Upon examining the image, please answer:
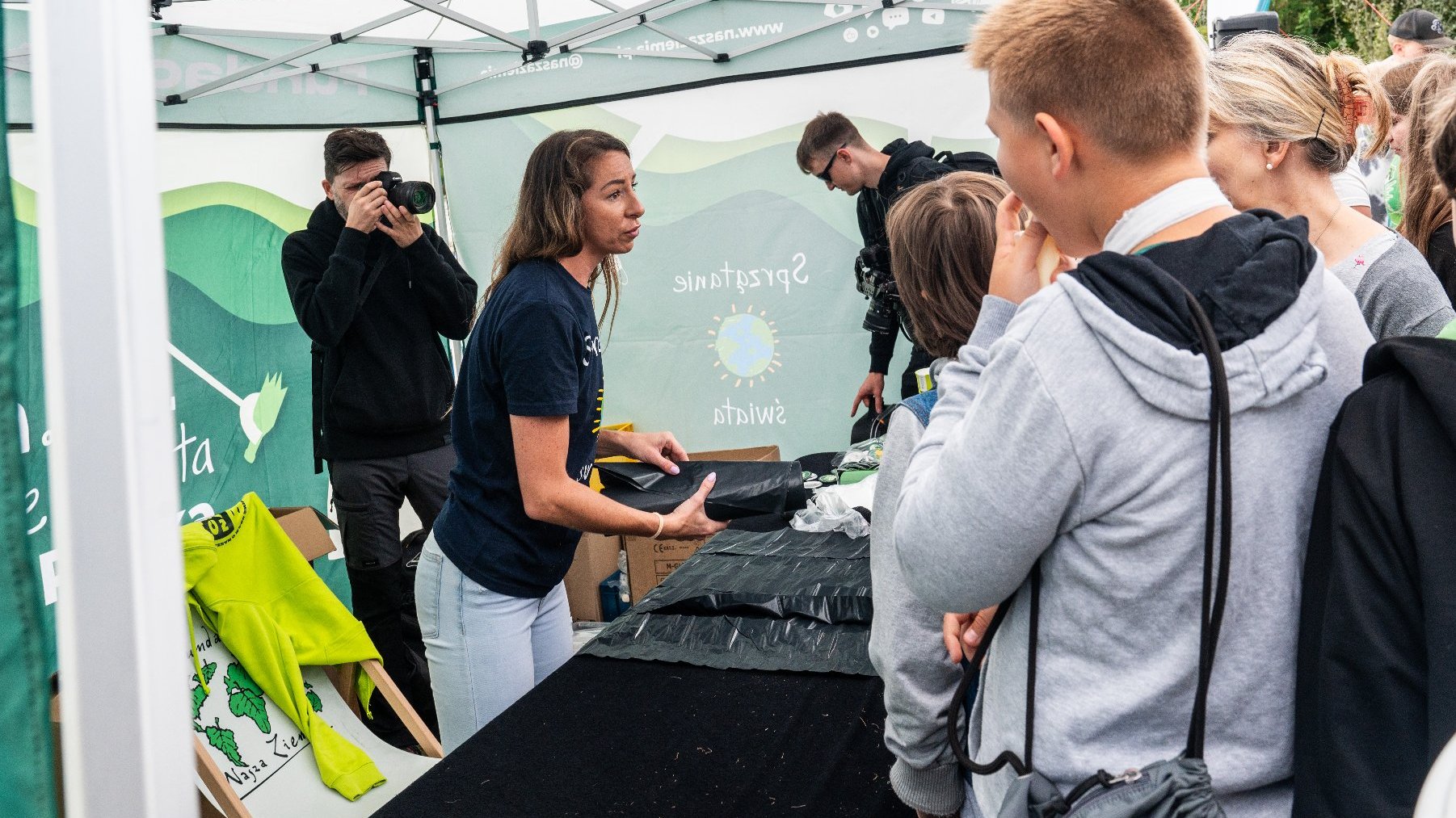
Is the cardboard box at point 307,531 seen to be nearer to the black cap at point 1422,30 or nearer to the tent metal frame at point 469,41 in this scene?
the tent metal frame at point 469,41

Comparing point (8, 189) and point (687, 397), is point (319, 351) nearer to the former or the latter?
point (687, 397)

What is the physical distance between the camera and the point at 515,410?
1.77 m

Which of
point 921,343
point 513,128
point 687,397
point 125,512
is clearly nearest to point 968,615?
point 921,343

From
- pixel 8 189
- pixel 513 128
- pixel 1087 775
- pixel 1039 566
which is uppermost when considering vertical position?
pixel 513 128

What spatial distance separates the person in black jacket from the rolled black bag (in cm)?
108

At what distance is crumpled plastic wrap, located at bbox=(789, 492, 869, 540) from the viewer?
8.45 feet

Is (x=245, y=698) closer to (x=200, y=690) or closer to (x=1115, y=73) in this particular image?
(x=200, y=690)

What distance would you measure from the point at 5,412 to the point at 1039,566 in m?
0.69

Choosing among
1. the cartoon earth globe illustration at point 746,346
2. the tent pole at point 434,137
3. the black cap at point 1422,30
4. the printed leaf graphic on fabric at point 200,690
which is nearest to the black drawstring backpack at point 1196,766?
the printed leaf graphic on fabric at point 200,690

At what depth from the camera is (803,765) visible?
148 centimetres

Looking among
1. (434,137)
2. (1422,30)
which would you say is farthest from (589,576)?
(1422,30)

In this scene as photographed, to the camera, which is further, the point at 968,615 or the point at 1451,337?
the point at 968,615

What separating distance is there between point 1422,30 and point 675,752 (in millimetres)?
4458

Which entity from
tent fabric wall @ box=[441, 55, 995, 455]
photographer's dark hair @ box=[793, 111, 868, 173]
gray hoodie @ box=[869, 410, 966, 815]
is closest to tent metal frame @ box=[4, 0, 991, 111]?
tent fabric wall @ box=[441, 55, 995, 455]
